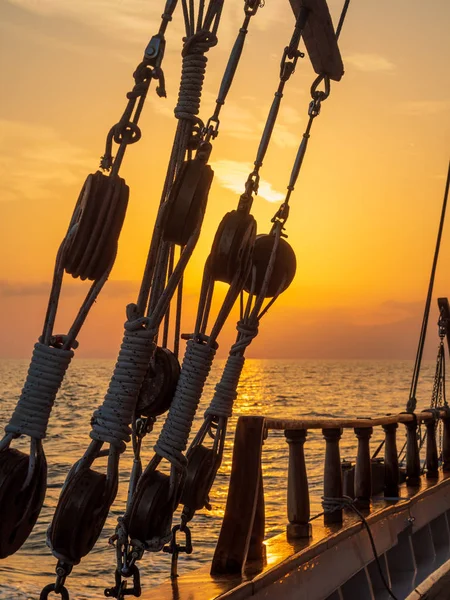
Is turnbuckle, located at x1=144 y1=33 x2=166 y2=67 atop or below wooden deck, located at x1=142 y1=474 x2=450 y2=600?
atop

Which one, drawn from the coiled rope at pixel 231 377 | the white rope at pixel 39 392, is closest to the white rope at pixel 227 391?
the coiled rope at pixel 231 377

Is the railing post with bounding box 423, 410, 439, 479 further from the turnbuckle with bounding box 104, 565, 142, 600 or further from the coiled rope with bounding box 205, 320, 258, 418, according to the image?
the turnbuckle with bounding box 104, 565, 142, 600

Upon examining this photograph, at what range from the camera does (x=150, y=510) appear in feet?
9.59

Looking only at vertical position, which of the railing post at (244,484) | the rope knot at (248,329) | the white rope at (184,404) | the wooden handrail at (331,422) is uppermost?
the rope knot at (248,329)

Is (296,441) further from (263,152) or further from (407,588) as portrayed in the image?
(263,152)

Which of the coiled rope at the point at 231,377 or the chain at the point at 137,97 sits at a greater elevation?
the chain at the point at 137,97

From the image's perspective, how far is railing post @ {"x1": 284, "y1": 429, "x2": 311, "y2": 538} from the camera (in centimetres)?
438

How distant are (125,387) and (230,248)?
0.82 m

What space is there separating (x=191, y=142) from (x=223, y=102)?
37 centimetres

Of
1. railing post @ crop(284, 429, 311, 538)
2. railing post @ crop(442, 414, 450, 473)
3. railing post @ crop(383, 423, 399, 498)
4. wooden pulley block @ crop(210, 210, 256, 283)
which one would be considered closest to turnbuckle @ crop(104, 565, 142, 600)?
wooden pulley block @ crop(210, 210, 256, 283)

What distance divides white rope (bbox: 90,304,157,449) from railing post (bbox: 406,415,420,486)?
13.5 ft

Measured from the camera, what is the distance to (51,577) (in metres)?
10.6

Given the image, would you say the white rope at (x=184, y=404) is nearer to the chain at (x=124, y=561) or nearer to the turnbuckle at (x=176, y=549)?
the chain at (x=124, y=561)

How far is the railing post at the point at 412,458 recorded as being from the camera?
6562 mm
